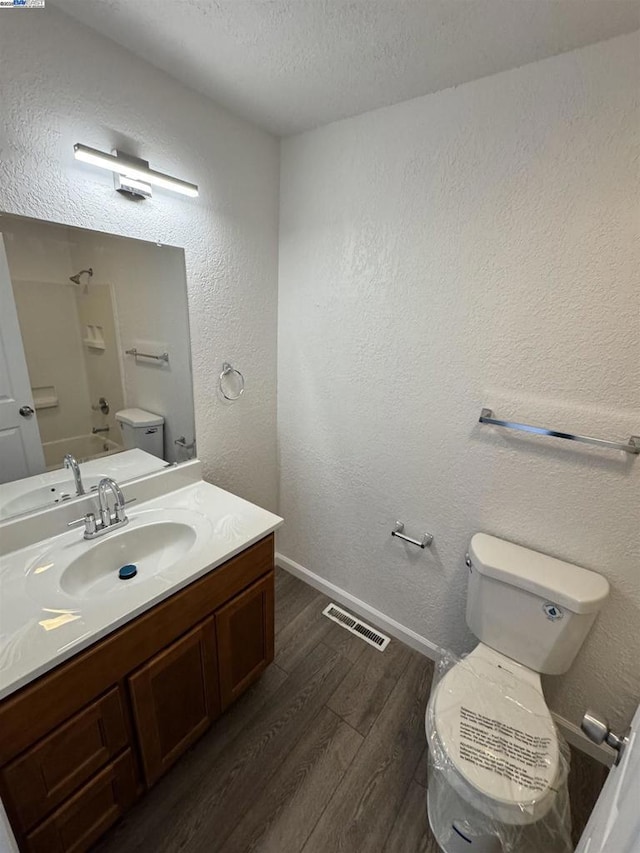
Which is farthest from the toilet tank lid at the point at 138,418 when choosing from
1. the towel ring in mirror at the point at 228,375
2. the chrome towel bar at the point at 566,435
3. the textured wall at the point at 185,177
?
the chrome towel bar at the point at 566,435

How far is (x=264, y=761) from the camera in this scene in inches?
52.6

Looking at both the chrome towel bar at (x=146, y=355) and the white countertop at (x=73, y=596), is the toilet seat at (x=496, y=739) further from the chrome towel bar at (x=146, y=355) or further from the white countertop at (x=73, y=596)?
the chrome towel bar at (x=146, y=355)

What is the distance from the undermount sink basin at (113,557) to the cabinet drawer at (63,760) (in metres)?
0.28

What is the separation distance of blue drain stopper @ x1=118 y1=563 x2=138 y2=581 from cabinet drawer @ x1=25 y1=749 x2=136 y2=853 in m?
0.47

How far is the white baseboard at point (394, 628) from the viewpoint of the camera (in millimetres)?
1395

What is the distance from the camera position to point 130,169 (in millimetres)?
1179

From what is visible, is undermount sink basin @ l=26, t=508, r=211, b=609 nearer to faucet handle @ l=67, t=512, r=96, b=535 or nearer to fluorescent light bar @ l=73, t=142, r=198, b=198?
faucet handle @ l=67, t=512, r=96, b=535

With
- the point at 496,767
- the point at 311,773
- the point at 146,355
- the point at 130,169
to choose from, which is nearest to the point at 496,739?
the point at 496,767

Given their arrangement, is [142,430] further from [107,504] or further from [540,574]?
[540,574]

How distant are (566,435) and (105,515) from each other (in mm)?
1596

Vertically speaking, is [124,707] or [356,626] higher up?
[124,707]

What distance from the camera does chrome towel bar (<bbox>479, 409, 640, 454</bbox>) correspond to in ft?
3.65


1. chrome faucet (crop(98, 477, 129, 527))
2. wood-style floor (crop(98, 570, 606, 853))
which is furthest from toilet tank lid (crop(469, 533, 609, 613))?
chrome faucet (crop(98, 477, 129, 527))

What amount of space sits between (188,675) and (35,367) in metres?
1.10
